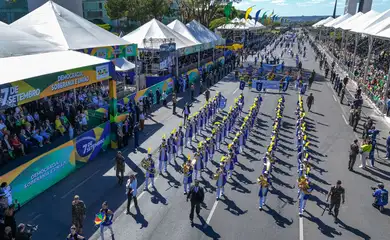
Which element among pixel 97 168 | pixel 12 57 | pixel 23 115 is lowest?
pixel 97 168

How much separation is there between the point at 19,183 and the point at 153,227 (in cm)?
485

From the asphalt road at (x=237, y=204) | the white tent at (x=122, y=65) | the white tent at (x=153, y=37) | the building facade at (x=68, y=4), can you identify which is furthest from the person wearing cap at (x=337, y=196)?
the building facade at (x=68, y=4)

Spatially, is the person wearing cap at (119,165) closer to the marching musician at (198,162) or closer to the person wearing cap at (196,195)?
the marching musician at (198,162)

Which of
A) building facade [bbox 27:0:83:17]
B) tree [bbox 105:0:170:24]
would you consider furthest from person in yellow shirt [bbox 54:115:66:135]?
tree [bbox 105:0:170:24]

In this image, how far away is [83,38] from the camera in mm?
19906

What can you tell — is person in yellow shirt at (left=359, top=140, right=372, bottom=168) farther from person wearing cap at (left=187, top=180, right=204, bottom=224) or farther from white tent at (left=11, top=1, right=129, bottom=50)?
white tent at (left=11, top=1, right=129, bottom=50)

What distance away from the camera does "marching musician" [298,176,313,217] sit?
10.8 meters

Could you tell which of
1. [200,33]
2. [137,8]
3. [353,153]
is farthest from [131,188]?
[137,8]

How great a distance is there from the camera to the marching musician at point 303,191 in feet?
35.5

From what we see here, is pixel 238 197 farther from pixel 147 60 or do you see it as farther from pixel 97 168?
pixel 147 60

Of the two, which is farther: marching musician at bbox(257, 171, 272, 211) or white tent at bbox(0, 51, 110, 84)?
white tent at bbox(0, 51, 110, 84)

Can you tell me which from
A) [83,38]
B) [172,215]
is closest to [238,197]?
[172,215]

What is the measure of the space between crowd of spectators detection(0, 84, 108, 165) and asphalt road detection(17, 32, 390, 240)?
6.15ft

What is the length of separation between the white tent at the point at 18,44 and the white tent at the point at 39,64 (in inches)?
20.2
